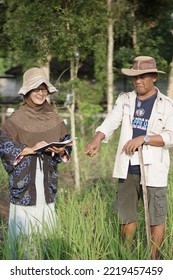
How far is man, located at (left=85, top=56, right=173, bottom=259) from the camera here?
11.2 ft

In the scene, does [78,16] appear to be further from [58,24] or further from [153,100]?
[153,100]

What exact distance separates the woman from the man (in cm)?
28

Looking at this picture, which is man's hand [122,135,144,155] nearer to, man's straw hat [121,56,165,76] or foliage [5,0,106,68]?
man's straw hat [121,56,165,76]

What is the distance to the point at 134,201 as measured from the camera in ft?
11.8

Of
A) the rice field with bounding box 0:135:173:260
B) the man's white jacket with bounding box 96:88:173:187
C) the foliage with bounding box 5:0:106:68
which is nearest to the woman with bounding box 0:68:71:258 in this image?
the rice field with bounding box 0:135:173:260

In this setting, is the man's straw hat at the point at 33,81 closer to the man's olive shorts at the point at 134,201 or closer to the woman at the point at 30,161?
the woman at the point at 30,161

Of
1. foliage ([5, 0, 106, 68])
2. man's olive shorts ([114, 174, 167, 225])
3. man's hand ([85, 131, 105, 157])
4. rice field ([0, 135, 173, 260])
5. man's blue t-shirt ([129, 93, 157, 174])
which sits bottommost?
rice field ([0, 135, 173, 260])

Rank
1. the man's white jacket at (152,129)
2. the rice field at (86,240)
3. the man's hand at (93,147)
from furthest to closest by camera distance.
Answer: the man's white jacket at (152,129) < the man's hand at (93,147) < the rice field at (86,240)

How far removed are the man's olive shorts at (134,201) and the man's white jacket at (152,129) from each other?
6 cm

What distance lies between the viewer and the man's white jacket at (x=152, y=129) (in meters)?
3.44

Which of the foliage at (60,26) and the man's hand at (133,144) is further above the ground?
the foliage at (60,26)

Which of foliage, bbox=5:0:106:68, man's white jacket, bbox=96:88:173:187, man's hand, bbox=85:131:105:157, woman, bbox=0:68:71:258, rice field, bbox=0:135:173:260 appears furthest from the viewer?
foliage, bbox=5:0:106:68

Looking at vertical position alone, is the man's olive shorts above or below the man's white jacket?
below

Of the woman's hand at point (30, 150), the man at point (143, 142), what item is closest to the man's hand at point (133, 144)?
the man at point (143, 142)
